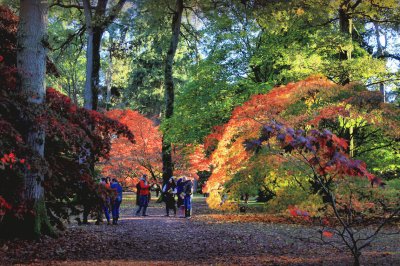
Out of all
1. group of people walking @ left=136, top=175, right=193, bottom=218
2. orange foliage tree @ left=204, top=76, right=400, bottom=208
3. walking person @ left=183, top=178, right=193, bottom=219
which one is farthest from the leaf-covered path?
walking person @ left=183, top=178, right=193, bottom=219

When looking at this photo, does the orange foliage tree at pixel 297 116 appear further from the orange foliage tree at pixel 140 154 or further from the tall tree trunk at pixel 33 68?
the orange foliage tree at pixel 140 154

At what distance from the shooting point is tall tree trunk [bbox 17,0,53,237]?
8.78 metres

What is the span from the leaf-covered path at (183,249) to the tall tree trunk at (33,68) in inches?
35.7

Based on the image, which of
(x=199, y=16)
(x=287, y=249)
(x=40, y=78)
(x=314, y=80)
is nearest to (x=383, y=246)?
(x=287, y=249)

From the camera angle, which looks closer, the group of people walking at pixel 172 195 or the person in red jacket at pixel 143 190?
the person in red jacket at pixel 143 190

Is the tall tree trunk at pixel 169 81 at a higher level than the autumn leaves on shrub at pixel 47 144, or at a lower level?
higher

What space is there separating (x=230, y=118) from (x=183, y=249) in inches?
387

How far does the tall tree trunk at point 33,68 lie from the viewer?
8781 mm

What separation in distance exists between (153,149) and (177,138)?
7351 mm

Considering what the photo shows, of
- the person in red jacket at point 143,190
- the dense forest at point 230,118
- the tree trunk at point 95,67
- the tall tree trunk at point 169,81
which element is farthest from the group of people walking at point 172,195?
the tall tree trunk at point 169,81

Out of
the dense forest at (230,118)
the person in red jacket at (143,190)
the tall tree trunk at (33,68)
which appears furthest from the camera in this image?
the person in red jacket at (143,190)

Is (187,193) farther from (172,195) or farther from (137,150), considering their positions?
(137,150)

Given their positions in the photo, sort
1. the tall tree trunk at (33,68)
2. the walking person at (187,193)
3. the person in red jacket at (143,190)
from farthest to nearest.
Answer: the walking person at (187,193) → the person in red jacket at (143,190) → the tall tree trunk at (33,68)

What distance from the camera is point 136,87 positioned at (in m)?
37.8
